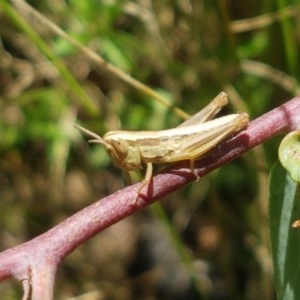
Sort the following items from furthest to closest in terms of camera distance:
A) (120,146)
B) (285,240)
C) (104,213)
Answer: (120,146)
(285,240)
(104,213)

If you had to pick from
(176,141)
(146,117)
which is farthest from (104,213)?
(146,117)

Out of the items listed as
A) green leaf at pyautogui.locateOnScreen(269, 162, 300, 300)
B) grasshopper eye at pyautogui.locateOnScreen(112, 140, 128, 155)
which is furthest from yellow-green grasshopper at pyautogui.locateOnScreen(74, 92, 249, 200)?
green leaf at pyautogui.locateOnScreen(269, 162, 300, 300)

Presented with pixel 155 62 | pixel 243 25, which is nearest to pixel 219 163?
pixel 243 25

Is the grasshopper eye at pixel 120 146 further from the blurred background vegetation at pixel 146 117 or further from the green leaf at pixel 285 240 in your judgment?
the blurred background vegetation at pixel 146 117

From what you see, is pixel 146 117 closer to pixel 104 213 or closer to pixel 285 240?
pixel 285 240

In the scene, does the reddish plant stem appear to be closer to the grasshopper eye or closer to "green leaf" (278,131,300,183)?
"green leaf" (278,131,300,183)

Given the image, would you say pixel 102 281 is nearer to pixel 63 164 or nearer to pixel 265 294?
pixel 63 164
